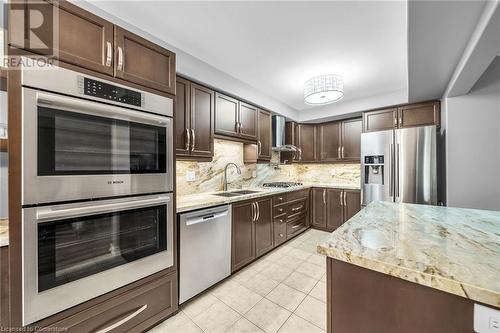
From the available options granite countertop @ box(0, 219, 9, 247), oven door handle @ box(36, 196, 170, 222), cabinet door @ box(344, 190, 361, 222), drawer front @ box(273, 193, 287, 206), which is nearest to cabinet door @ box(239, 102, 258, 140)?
drawer front @ box(273, 193, 287, 206)

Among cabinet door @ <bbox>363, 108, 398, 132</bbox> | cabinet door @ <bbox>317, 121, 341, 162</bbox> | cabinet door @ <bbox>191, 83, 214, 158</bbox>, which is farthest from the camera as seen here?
cabinet door @ <bbox>317, 121, 341, 162</bbox>

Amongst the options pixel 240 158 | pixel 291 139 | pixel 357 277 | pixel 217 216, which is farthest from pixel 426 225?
pixel 291 139

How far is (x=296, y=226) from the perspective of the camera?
137 inches

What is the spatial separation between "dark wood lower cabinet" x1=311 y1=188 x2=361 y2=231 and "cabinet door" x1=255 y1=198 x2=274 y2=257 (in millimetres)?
1524

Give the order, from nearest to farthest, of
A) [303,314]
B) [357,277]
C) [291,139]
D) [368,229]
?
1. [357,277]
2. [368,229]
3. [303,314]
4. [291,139]

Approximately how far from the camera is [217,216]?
1952 mm

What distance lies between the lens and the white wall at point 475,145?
2.13 m

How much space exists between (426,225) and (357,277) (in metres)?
0.69

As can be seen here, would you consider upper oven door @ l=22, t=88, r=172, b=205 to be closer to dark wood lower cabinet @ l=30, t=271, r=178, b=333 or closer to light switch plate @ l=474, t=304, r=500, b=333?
dark wood lower cabinet @ l=30, t=271, r=178, b=333

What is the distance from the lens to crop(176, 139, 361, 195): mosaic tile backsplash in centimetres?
253

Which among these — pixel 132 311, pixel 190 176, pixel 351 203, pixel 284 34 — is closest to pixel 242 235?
pixel 190 176

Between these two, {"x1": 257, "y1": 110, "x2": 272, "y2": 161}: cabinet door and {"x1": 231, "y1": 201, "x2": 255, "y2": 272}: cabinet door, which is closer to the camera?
{"x1": 231, "y1": 201, "x2": 255, "y2": 272}: cabinet door

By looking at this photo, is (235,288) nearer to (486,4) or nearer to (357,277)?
(357,277)

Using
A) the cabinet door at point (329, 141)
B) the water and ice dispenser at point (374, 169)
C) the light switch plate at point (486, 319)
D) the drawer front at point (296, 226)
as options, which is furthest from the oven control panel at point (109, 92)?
the cabinet door at point (329, 141)
